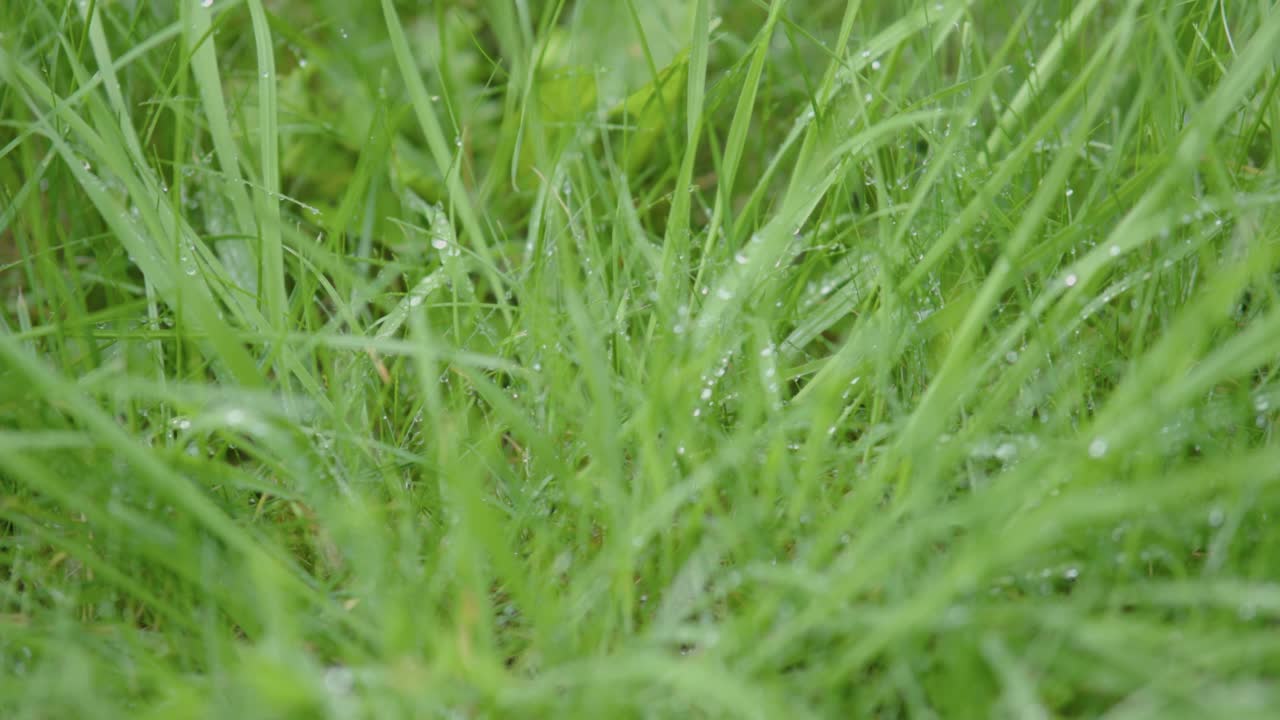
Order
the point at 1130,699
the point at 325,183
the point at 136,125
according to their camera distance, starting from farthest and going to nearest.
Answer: the point at 325,183 → the point at 136,125 → the point at 1130,699

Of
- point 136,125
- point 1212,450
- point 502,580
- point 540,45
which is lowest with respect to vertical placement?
point 502,580

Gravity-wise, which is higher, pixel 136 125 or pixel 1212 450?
pixel 136 125

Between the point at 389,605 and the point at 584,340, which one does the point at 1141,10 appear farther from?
the point at 389,605

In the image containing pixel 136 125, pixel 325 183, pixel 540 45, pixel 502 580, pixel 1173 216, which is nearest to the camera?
pixel 1173 216

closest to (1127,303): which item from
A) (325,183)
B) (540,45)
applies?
(540,45)

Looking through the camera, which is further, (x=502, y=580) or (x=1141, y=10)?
(x=1141, y=10)

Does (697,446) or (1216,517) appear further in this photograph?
(697,446)
